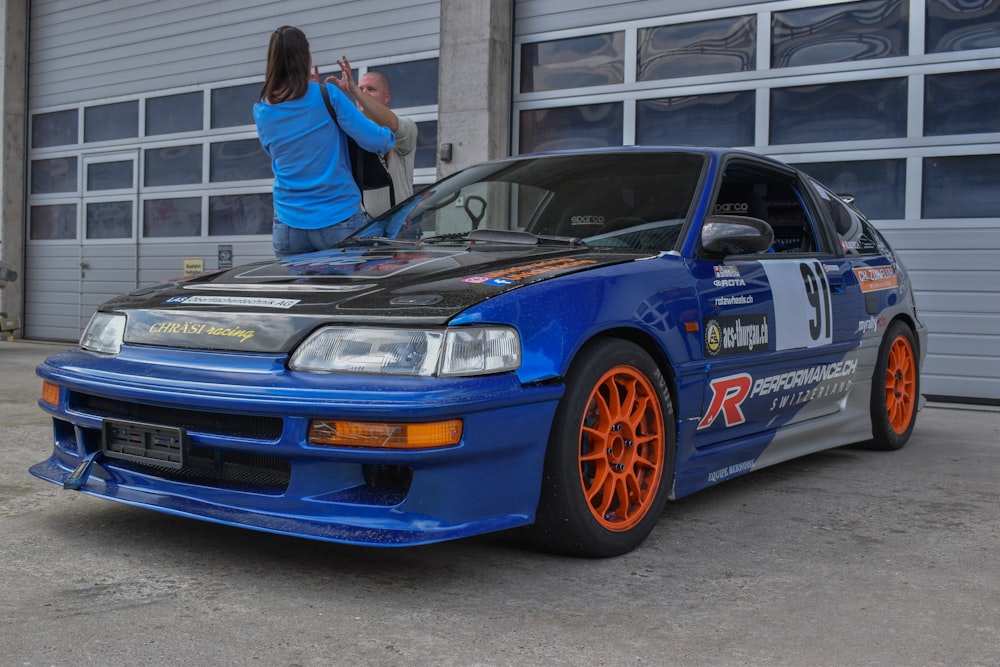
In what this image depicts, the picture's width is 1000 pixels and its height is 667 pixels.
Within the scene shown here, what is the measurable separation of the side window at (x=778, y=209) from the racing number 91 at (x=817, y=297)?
0.17 metres

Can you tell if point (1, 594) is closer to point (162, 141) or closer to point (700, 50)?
point (700, 50)

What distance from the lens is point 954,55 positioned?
22.6ft

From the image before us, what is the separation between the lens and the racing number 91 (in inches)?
159

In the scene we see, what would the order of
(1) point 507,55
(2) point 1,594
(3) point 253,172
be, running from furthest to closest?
(3) point 253,172 → (1) point 507,55 → (2) point 1,594

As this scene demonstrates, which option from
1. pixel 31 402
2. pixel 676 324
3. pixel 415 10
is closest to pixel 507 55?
pixel 415 10

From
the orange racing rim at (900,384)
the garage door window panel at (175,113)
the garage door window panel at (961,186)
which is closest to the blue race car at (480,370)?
the orange racing rim at (900,384)

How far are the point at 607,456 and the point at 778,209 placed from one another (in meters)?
1.99

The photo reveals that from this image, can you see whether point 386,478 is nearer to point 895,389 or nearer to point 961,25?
point 895,389

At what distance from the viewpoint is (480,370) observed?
259 centimetres

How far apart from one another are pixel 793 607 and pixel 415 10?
7.85m

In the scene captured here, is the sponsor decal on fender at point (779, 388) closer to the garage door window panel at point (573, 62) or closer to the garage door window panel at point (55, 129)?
the garage door window panel at point (573, 62)

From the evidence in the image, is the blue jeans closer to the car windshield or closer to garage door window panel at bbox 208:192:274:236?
the car windshield

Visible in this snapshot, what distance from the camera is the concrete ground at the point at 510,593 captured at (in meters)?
2.20

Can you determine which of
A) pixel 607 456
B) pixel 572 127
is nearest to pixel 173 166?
pixel 572 127
